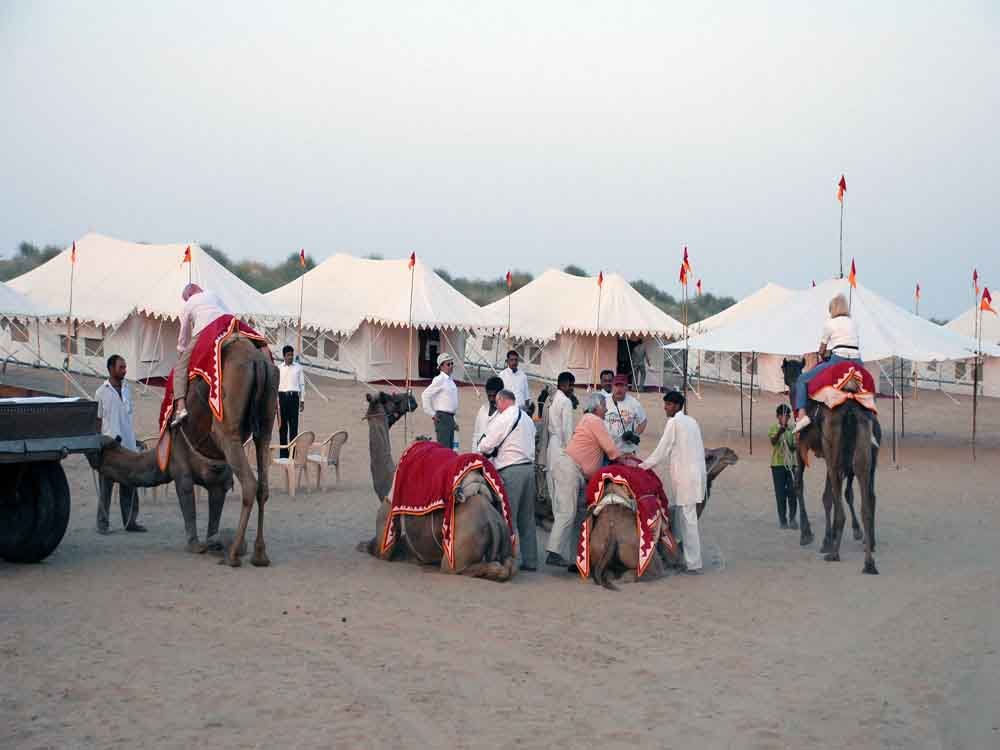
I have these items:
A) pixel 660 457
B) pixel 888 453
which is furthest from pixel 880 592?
pixel 888 453

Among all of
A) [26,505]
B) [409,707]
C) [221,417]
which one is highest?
[221,417]

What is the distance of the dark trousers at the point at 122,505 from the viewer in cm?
1130

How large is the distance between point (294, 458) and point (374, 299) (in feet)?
61.0

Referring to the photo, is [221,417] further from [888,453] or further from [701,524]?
[888,453]

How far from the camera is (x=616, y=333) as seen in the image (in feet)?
115

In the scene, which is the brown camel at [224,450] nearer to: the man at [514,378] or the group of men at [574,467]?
the group of men at [574,467]

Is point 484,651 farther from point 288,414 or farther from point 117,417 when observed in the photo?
point 288,414

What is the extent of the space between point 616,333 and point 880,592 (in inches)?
999

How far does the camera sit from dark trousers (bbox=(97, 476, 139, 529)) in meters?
11.3

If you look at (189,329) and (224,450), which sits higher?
(189,329)

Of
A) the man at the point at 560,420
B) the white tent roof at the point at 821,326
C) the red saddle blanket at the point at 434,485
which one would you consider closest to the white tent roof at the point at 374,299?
the white tent roof at the point at 821,326

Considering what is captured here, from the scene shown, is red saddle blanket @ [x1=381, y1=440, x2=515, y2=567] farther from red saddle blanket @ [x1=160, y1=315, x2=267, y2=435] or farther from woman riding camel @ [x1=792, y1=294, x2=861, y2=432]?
woman riding camel @ [x1=792, y1=294, x2=861, y2=432]

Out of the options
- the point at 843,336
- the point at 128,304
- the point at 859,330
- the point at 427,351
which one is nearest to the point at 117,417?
the point at 843,336

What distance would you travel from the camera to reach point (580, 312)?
1426 inches
